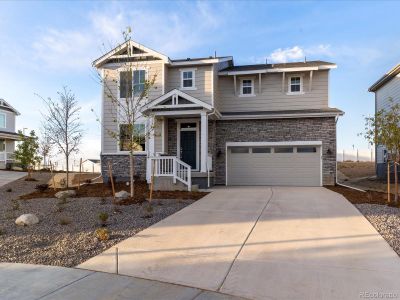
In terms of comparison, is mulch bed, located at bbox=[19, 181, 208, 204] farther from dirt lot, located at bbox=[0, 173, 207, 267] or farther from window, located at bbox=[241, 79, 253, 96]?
window, located at bbox=[241, 79, 253, 96]

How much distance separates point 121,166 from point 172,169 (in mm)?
3514

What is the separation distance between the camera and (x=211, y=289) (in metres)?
5.02

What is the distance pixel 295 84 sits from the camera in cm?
1925

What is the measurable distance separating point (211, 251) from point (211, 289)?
167cm

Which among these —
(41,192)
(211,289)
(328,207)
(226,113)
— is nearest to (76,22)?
(41,192)

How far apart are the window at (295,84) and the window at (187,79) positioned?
4.96m

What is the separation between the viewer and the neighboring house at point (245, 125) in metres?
18.1

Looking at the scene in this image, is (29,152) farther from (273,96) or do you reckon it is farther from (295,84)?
(295,84)

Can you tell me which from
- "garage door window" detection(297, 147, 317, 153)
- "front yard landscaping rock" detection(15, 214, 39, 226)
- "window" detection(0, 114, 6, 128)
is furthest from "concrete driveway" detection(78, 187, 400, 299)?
"window" detection(0, 114, 6, 128)

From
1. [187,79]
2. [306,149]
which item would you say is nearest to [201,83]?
[187,79]

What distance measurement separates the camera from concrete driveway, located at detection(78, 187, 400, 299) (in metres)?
5.11

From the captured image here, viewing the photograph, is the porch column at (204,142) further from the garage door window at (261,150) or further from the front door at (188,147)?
the garage door window at (261,150)

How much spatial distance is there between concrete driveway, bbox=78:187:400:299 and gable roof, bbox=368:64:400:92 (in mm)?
13257

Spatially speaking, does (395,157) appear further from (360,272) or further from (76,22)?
(76,22)
